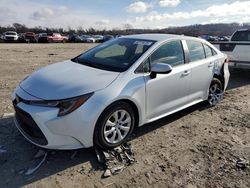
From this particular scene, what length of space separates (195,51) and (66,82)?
9.14 feet

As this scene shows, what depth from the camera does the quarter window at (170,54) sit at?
4508mm

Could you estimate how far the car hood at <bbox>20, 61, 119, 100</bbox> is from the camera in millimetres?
3543

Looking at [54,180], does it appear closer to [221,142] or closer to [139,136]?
[139,136]

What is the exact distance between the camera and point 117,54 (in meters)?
4.77

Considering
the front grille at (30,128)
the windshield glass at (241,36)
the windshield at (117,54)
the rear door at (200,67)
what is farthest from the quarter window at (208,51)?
the windshield glass at (241,36)

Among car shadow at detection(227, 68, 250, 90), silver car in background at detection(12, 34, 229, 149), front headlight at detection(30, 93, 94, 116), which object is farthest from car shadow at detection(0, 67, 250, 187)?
car shadow at detection(227, 68, 250, 90)

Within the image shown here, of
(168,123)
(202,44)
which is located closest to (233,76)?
(202,44)

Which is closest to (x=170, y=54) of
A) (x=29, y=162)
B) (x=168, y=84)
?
(x=168, y=84)

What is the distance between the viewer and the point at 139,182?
3324mm

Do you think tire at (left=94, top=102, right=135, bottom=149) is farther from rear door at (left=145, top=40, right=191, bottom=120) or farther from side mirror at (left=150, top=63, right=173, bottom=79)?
side mirror at (left=150, top=63, right=173, bottom=79)

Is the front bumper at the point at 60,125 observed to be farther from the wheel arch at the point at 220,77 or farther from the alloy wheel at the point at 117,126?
the wheel arch at the point at 220,77

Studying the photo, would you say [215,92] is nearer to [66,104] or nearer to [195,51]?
[195,51]

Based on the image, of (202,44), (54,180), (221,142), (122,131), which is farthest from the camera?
(202,44)

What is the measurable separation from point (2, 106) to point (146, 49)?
3.31 m
